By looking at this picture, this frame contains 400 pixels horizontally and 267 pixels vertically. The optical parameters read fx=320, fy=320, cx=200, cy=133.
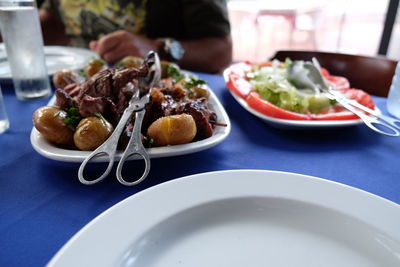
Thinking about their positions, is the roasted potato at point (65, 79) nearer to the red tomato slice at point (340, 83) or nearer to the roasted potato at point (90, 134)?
the roasted potato at point (90, 134)

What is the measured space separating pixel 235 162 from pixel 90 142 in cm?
27

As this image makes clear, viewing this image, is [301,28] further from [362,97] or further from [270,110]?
[270,110]

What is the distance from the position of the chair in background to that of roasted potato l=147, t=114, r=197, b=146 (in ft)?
3.46

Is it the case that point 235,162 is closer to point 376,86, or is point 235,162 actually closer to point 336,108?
point 336,108

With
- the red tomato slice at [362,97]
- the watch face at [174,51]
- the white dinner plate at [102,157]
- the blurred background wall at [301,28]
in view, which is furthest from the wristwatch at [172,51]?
the blurred background wall at [301,28]

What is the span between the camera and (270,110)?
2.48ft

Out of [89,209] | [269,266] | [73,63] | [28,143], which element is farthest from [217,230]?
[73,63]

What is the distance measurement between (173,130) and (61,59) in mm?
870

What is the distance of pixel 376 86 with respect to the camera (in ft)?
4.33

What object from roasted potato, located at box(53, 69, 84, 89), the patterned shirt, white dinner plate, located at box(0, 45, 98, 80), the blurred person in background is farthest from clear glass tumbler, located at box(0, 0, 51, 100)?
the patterned shirt

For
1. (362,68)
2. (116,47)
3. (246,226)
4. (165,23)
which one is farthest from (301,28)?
(246,226)

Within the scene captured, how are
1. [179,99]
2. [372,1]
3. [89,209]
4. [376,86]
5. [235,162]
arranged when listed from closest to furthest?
[89,209] < [235,162] < [179,99] < [376,86] < [372,1]

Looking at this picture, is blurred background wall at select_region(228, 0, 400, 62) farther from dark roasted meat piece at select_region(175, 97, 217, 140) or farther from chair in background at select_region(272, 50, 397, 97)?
dark roasted meat piece at select_region(175, 97, 217, 140)

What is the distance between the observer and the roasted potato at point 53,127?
22.1 inches
